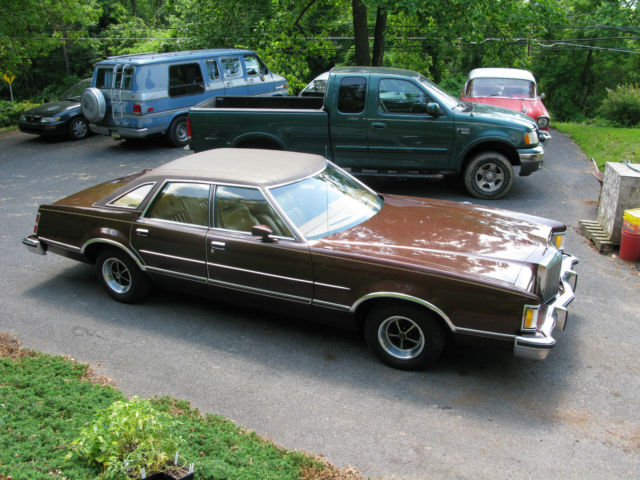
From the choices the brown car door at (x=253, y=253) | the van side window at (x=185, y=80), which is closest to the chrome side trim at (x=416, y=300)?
the brown car door at (x=253, y=253)

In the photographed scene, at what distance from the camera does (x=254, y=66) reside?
16.0 metres

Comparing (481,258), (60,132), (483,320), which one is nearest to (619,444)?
(483,320)

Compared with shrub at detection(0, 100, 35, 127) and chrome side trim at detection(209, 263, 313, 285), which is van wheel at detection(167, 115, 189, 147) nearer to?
shrub at detection(0, 100, 35, 127)

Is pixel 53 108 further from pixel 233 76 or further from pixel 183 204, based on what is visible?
pixel 183 204

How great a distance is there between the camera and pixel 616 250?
24.5 feet

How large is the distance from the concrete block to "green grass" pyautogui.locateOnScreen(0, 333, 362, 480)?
5.50m

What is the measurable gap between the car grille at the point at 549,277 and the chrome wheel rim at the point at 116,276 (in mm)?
4041

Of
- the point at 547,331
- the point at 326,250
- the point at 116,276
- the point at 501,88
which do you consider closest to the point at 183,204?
the point at 116,276

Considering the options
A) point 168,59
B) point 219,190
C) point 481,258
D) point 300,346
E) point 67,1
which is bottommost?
point 300,346

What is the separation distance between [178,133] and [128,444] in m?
12.0

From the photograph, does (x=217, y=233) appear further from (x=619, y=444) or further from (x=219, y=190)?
(x=619, y=444)

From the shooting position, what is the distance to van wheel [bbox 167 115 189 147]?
1430 cm

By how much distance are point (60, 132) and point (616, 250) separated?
1386 centimetres

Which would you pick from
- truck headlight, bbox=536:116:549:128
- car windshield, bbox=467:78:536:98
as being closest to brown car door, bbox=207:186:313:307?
truck headlight, bbox=536:116:549:128
